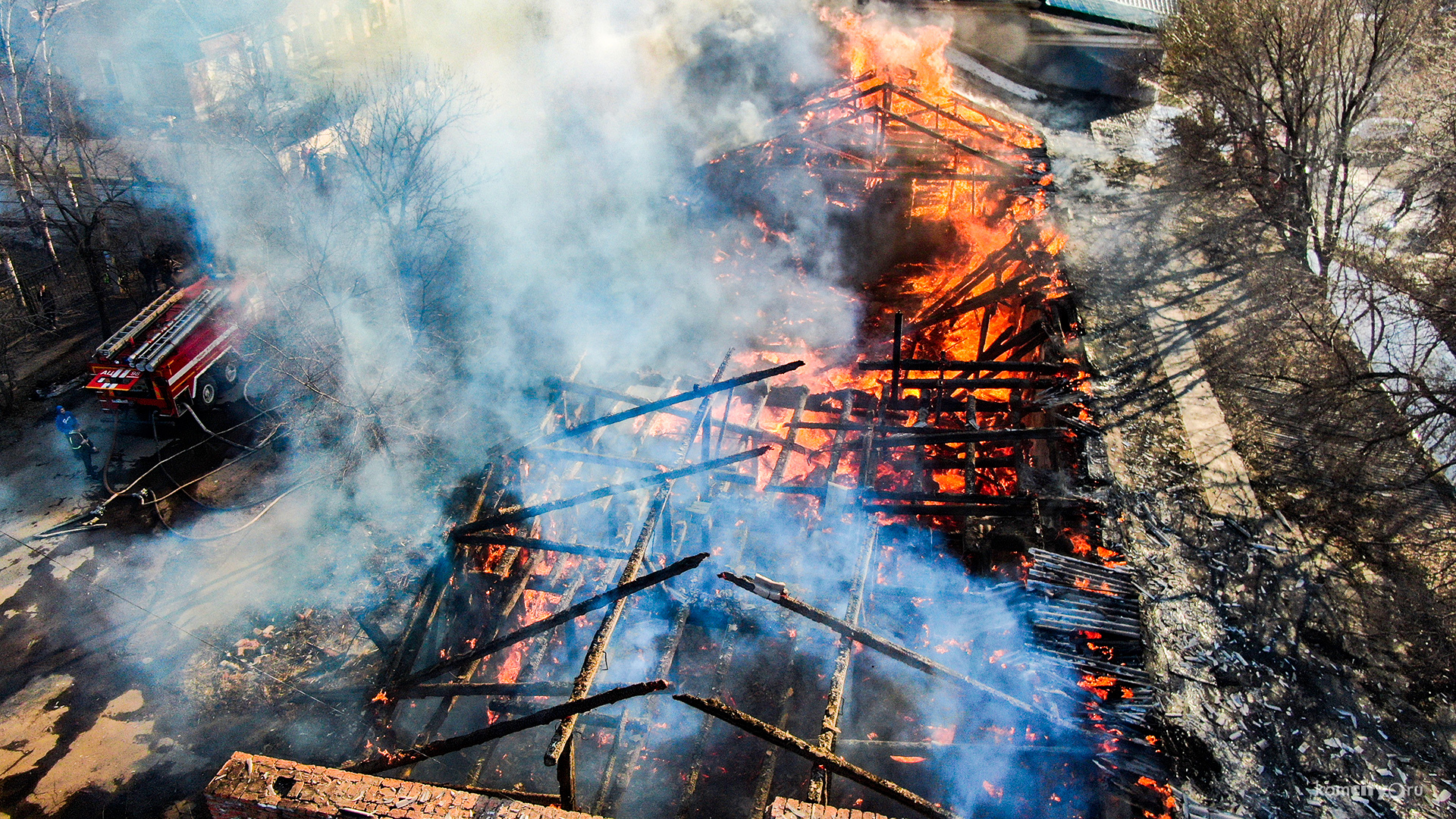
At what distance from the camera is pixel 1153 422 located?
9.96 meters

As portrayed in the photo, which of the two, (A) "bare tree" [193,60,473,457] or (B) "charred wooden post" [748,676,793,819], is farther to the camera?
(A) "bare tree" [193,60,473,457]

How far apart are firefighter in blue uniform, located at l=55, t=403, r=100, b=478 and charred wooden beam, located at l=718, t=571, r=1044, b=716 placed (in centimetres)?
1041

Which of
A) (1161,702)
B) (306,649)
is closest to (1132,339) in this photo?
(1161,702)

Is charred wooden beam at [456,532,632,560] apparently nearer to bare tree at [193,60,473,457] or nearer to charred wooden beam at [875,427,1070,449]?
charred wooden beam at [875,427,1070,449]

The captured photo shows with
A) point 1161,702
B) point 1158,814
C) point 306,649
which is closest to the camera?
point 1158,814

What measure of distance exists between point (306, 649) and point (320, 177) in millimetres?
10692

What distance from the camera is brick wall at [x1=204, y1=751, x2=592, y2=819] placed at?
475 centimetres

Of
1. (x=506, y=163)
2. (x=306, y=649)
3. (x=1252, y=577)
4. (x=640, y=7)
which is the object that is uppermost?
(x=640, y=7)

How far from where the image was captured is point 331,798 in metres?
4.83

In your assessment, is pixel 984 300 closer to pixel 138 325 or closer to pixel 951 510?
pixel 951 510

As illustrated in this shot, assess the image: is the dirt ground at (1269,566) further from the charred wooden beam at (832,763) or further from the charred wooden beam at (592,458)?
the charred wooden beam at (592,458)

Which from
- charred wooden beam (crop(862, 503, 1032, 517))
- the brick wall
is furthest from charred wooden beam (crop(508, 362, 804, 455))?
the brick wall

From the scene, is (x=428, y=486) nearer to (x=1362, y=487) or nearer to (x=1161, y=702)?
(x=1161, y=702)

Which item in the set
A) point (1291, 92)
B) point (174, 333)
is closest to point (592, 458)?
point (174, 333)
